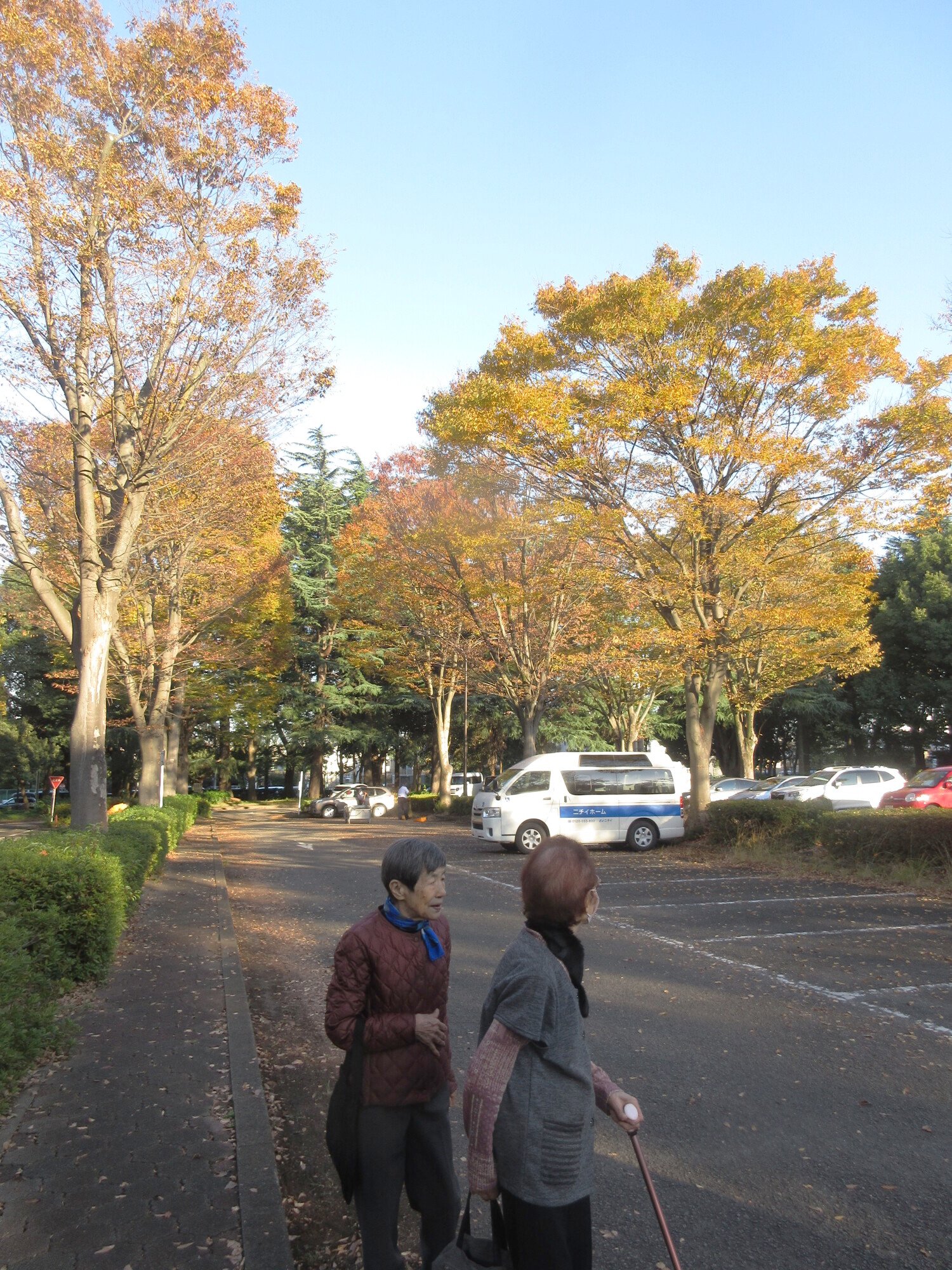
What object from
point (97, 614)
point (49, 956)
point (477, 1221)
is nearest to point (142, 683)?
point (97, 614)

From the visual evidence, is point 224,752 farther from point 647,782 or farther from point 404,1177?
point 404,1177

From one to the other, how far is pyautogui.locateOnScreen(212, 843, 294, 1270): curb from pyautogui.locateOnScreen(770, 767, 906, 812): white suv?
79.6 feet

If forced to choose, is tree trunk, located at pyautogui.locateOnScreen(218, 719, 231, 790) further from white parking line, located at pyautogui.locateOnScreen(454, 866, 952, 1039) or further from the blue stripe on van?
white parking line, located at pyautogui.locateOnScreen(454, 866, 952, 1039)

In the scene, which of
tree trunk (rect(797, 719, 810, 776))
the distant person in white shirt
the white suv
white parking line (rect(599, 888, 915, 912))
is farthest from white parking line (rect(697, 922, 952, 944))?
tree trunk (rect(797, 719, 810, 776))

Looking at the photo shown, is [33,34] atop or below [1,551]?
atop

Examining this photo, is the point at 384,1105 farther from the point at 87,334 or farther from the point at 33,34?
the point at 33,34

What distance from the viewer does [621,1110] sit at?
2441 mm

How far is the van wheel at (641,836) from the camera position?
21.0m

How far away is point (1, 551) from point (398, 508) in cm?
1522

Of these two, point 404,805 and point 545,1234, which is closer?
point 545,1234

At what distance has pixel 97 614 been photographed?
1211 cm

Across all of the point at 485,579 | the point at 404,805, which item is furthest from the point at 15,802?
the point at 485,579

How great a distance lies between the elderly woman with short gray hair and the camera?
2846 millimetres

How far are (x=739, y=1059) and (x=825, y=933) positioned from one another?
495 centimetres
